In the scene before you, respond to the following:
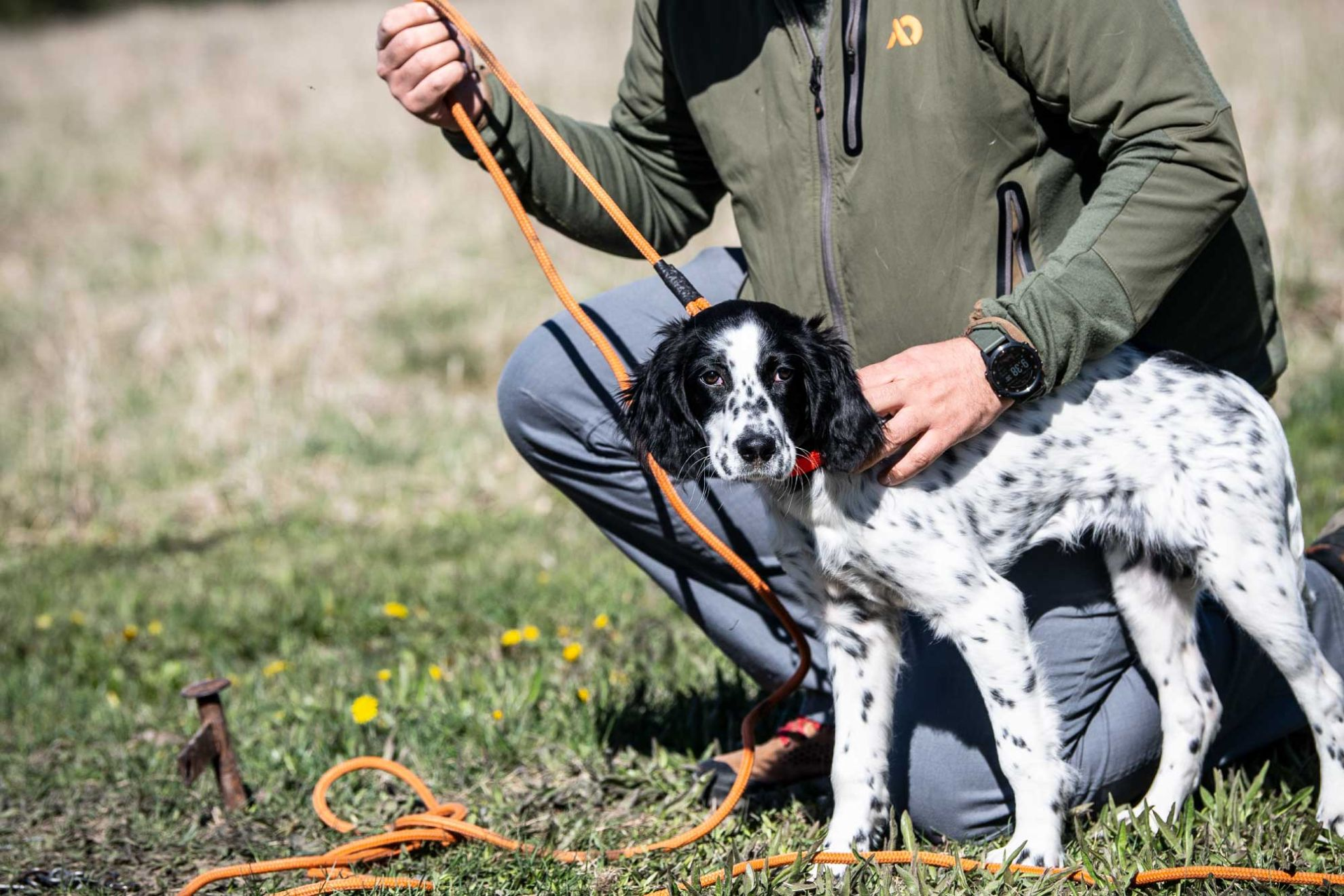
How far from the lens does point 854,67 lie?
237cm

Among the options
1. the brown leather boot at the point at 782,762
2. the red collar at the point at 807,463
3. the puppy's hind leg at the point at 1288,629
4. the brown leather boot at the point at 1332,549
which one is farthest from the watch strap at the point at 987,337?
the brown leather boot at the point at 1332,549

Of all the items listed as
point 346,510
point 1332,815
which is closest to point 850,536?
point 1332,815

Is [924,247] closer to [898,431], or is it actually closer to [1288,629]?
[898,431]

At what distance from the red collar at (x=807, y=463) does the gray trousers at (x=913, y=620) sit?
35cm

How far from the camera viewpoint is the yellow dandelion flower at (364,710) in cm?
311

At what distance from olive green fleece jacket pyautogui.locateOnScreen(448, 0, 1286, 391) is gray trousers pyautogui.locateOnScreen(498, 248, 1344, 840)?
0.43 metres

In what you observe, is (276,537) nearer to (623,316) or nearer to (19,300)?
(623,316)

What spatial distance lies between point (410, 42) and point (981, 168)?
3.82 ft

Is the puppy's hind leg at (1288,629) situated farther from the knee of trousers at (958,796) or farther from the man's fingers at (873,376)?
the man's fingers at (873,376)

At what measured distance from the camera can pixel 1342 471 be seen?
4.67 m

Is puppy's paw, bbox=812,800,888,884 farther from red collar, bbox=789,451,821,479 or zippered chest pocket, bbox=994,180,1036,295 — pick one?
zippered chest pocket, bbox=994,180,1036,295

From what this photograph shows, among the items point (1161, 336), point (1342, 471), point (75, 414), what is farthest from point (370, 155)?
point (1161, 336)

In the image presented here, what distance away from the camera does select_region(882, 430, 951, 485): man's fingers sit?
7.52 ft

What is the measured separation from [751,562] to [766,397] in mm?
708
